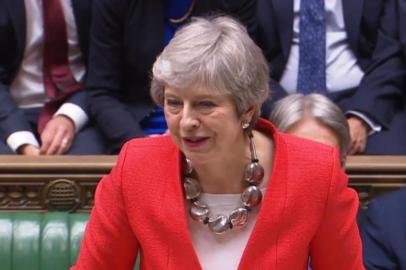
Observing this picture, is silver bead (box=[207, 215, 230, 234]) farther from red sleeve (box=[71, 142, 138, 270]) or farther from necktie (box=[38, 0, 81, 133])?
necktie (box=[38, 0, 81, 133])

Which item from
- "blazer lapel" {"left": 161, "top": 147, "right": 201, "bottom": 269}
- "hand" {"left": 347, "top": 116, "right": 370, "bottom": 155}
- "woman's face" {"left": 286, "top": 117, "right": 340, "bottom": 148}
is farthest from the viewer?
"hand" {"left": 347, "top": 116, "right": 370, "bottom": 155}

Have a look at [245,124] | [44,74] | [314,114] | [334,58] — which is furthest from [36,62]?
[245,124]

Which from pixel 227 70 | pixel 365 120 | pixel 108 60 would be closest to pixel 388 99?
pixel 365 120

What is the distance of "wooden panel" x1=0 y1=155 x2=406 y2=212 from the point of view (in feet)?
5.12

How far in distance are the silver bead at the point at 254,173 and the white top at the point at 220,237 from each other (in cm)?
2

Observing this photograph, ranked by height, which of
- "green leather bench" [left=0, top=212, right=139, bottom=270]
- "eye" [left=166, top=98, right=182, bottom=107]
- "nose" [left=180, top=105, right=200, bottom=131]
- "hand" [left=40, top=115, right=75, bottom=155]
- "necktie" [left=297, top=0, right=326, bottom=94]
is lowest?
"green leather bench" [left=0, top=212, right=139, bottom=270]

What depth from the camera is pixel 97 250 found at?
1.04 meters

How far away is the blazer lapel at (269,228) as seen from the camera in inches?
39.9

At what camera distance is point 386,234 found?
1.38m

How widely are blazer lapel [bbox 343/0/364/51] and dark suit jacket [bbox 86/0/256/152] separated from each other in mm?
209

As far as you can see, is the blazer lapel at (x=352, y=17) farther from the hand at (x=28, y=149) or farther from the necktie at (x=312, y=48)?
the hand at (x=28, y=149)

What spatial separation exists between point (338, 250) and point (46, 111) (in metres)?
1.08

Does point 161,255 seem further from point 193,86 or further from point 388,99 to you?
point 388,99

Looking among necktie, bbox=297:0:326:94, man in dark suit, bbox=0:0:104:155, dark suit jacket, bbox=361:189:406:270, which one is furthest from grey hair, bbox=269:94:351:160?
man in dark suit, bbox=0:0:104:155
